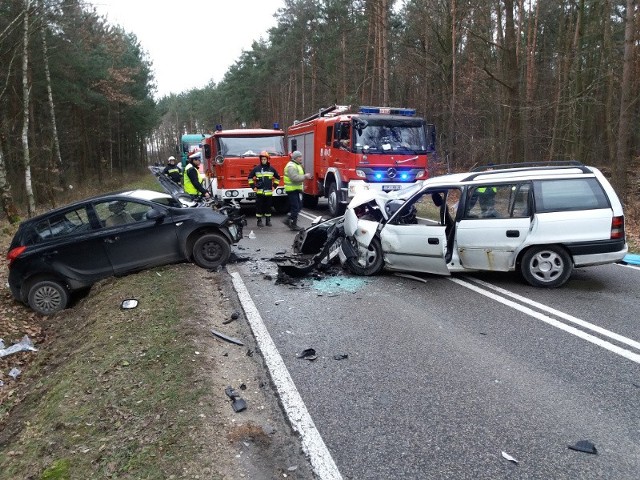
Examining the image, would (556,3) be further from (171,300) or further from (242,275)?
(171,300)

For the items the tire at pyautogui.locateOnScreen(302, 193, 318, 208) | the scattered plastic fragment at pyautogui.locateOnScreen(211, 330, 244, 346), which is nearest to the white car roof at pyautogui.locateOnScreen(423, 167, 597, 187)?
the scattered plastic fragment at pyautogui.locateOnScreen(211, 330, 244, 346)

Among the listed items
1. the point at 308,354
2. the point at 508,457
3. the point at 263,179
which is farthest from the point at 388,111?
the point at 508,457

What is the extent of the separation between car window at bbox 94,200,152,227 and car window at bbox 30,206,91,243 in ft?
0.74

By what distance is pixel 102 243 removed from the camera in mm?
7828

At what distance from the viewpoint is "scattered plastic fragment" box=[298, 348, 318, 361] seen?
483 centimetres

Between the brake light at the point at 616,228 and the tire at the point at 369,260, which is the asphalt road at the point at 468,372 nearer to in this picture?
the tire at the point at 369,260

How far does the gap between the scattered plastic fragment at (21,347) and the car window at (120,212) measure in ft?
6.68

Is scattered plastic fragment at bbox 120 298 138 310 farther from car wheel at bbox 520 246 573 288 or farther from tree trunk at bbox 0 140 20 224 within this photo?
tree trunk at bbox 0 140 20 224

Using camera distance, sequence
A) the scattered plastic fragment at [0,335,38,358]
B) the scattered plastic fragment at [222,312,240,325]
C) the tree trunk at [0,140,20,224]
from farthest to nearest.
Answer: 1. the tree trunk at [0,140,20,224]
2. the scattered plastic fragment at [0,335,38,358]
3. the scattered plastic fragment at [222,312,240,325]

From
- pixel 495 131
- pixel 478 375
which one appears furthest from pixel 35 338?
pixel 495 131

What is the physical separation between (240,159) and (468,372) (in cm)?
1139

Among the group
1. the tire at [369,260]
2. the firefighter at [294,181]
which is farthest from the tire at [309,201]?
the tire at [369,260]

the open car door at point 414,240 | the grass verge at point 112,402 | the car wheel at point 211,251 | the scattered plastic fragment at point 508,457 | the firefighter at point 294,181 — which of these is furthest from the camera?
the firefighter at point 294,181

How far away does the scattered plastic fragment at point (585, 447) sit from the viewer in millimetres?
3230
